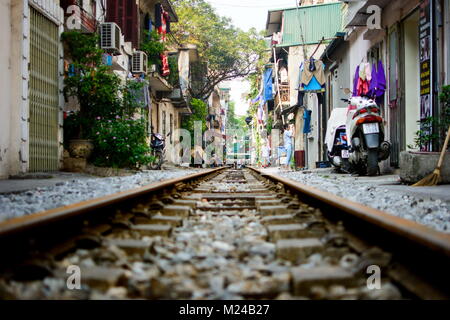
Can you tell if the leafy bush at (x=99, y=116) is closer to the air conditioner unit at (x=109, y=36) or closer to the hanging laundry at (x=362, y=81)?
the air conditioner unit at (x=109, y=36)

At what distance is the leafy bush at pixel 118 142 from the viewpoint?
993 cm

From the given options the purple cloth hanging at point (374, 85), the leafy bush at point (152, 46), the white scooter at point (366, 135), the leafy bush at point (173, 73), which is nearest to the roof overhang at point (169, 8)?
the leafy bush at point (173, 73)

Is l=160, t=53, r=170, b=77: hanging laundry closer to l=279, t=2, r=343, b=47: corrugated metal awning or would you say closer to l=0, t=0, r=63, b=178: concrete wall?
l=279, t=2, r=343, b=47: corrugated metal awning

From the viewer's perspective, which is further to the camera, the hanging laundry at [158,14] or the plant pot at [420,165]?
the hanging laundry at [158,14]

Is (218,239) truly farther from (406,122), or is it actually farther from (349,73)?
(349,73)

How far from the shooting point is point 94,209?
290 centimetres

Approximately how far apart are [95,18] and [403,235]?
13.1m

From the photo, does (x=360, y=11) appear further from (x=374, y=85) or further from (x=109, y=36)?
(x=109, y=36)

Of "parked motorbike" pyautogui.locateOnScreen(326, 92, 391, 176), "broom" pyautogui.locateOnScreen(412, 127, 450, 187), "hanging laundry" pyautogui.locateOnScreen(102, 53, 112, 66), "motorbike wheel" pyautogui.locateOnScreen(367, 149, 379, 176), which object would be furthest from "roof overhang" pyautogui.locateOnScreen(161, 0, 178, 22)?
"broom" pyautogui.locateOnScreen(412, 127, 450, 187)

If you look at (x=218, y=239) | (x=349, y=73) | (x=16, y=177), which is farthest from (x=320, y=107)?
(x=218, y=239)

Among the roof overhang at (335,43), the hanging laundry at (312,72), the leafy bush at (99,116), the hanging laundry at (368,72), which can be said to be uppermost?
the roof overhang at (335,43)

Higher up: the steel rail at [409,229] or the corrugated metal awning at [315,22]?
the corrugated metal awning at [315,22]

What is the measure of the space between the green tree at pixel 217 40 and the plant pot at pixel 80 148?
20.6m

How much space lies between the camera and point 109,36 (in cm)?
1284
